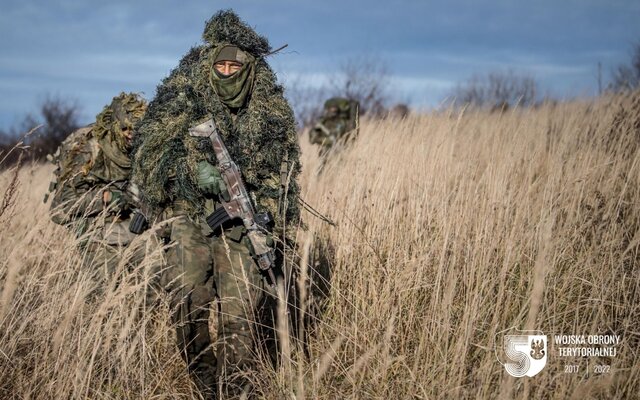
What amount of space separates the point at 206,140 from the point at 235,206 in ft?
1.40

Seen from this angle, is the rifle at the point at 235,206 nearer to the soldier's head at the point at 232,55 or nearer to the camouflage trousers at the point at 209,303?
the camouflage trousers at the point at 209,303

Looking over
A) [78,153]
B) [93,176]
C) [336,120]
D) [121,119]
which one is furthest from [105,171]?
[336,120]

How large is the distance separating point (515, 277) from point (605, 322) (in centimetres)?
48

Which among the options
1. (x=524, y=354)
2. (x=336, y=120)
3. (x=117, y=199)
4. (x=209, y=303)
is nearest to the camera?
(x=524, y=354)

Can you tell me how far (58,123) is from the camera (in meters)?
18.0

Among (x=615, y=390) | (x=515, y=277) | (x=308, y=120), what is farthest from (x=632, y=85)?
(x=308, y=120)

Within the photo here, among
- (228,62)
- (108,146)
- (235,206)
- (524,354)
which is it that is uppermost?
(228,62)

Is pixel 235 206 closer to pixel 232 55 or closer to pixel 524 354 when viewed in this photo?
pixel 232 55

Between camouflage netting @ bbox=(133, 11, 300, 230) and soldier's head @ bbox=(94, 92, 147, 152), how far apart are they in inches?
25.5

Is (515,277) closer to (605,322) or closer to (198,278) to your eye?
(605,322)

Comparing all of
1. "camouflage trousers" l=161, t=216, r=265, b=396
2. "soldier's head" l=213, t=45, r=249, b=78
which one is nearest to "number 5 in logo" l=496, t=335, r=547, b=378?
"camouflage trousers" l=161, t=216, r=265, b=396

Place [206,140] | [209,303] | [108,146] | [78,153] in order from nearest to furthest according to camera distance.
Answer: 1. [209,303]
2. [206,140]
3. [108,146]
4. [78,153]

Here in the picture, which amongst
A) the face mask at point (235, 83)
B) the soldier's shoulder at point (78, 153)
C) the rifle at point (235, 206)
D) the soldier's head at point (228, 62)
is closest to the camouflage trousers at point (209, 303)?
the rifle at point (235, 206)

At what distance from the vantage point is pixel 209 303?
2873 mm
